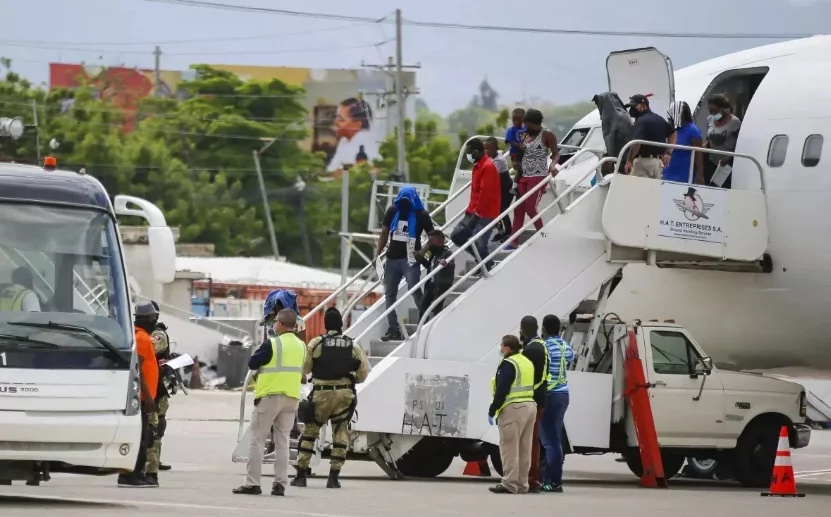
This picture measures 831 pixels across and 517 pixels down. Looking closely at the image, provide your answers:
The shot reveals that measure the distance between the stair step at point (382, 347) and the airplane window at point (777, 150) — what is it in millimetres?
4850

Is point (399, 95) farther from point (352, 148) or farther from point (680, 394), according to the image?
point (352, 148)

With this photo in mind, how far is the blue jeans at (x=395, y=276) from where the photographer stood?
1902 centimetres

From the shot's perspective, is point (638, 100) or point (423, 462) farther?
point (423, 462)

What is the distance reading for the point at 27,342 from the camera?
12867mm

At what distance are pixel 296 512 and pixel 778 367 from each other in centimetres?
896

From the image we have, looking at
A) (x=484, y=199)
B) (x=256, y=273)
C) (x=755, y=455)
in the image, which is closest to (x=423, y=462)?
(x=484, y=199)

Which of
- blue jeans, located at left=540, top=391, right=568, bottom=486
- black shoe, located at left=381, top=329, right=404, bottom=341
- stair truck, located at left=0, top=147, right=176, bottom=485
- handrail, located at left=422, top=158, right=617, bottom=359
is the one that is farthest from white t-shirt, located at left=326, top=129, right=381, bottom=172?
stair truck, located at left=0, top=147, right=176, bottom=485

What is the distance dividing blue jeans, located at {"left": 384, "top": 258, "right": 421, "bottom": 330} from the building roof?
131ft

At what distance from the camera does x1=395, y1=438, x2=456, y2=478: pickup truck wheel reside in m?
19.5

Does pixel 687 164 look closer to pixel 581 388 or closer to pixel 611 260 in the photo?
pixel 611 260

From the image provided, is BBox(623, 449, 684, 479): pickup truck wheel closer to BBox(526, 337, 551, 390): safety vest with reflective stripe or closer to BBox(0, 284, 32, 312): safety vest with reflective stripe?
BBox(526, 337, 551, 390): safety vest with reflective stripe

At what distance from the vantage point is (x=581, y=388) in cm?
1866

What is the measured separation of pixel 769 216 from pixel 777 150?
783 mm

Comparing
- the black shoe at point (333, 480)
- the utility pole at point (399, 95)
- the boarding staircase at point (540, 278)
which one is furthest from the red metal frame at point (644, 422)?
the utility pole at point (399, 95)
